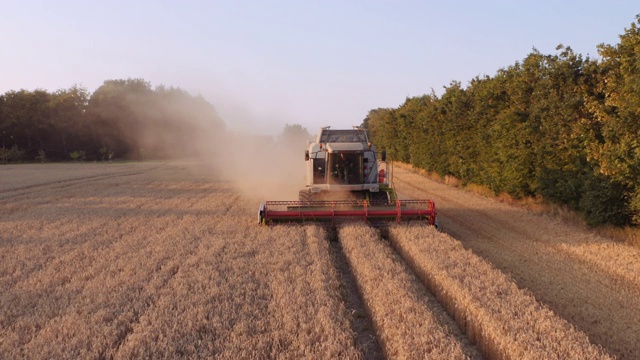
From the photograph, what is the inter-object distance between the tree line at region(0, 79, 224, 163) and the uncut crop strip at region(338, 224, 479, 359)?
5851 cm

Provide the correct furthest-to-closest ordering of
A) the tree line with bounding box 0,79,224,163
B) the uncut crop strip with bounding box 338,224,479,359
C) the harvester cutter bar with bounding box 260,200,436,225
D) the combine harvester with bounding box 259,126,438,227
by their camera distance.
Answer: the tree line with bounding box 0,79,224,163 < the combine harvester with bounding box 259,126,438,227 < the harvester cutter bar with bounding box 260,200,436,225 < the uncut crop strip with bounding box 338,224,479,359

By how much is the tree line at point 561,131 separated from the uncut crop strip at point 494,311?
14.8ft

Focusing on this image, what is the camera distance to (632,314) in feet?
20.6

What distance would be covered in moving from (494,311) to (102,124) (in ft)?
227

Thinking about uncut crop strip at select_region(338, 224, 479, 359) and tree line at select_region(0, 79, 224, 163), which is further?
tree line at select_region(0, 79, 224, 163)

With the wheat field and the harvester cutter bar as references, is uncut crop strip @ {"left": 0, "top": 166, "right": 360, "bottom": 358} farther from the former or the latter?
the harvester cutter bar

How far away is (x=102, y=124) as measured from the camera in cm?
6494

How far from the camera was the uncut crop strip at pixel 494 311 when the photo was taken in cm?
466

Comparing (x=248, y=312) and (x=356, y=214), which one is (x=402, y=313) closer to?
(x=248, y=312)

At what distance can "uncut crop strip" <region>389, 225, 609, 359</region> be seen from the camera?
4.66 metres

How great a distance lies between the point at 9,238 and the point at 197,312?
8.01 meters

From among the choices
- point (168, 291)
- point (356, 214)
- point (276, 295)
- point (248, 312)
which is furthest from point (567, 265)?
point (168, 291)

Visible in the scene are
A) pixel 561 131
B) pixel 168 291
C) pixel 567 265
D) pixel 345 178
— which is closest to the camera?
pixel 168 291

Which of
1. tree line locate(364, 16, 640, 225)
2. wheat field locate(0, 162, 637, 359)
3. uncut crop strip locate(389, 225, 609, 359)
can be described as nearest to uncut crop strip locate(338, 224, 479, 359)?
wheat field locate(0, 162, 637, 359)
